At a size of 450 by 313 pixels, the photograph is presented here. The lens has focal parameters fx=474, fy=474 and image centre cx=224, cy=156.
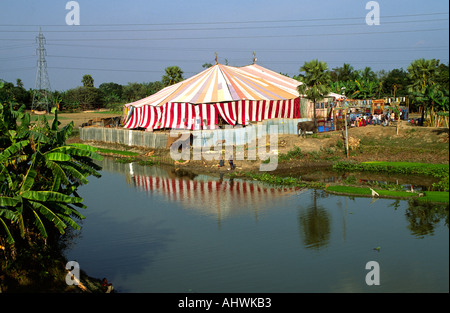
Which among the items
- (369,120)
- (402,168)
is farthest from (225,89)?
(402,168)

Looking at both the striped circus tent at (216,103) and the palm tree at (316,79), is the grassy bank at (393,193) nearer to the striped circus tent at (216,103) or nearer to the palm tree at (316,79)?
the palm tree at (316,79)

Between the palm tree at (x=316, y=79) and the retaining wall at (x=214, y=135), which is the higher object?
the palm tree at (x=316, y=79)

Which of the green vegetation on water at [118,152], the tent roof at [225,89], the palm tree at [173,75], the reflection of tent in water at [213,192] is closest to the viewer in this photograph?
the reflection of tent in water at [213,192]

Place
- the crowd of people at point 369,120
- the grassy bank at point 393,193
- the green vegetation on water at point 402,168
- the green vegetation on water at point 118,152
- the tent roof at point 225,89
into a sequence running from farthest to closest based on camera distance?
the tent roof at point 225,89 → the green vegetation on water at point 118,152 → the crowd of people at point 369,120 → the green vegetation on water at point 402,168 → the grassy bank at point 393,193

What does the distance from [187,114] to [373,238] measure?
103 ft

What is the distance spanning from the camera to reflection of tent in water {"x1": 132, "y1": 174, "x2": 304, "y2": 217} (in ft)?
89.7

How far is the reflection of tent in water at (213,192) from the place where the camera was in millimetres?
Result: 27328

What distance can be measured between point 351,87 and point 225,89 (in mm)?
27669

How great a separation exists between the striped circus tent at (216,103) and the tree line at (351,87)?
13.7 feet

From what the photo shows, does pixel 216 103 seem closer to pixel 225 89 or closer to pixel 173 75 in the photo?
pixel 225 89

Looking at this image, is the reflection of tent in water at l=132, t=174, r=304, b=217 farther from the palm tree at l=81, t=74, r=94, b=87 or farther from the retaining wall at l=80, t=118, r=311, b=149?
the palm tree at l=81, t=74, r=94, b=87

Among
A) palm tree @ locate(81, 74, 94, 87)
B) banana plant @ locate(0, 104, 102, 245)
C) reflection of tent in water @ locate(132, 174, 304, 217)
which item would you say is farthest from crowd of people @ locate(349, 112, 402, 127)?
palm tree @ locate(81, 74, 94, 87)

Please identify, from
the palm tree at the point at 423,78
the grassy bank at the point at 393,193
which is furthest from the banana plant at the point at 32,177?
the palm tree at the point at 423,78
